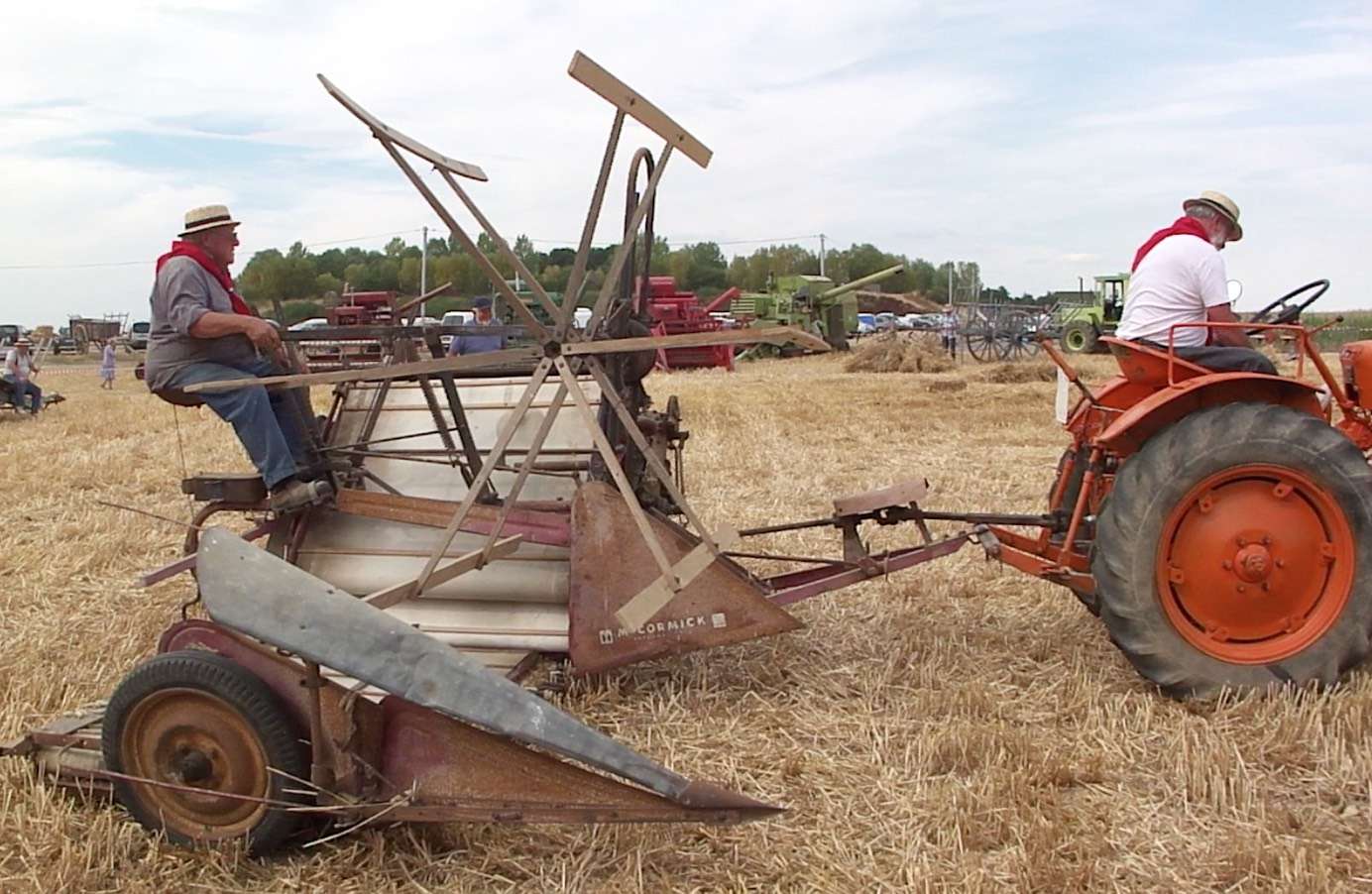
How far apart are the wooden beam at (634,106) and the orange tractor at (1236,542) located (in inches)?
69.0

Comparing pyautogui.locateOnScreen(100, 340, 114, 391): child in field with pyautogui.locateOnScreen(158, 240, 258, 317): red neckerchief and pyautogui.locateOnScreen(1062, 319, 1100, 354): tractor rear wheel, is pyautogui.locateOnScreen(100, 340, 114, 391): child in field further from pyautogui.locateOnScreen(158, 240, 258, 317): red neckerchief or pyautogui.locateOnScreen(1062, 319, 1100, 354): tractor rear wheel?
pyautogui.locateOnScreen(158, 240, 258, 317): red neckerchief

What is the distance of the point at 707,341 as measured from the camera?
368 centimetres

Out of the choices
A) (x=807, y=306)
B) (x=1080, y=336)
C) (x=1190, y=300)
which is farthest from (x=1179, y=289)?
(x=807, y=306)

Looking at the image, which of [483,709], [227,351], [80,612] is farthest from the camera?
[80,612]

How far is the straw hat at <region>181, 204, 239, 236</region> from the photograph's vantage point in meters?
4.80

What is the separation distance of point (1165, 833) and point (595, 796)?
149 cm

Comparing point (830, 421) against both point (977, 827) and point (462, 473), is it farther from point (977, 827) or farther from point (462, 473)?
point (977, 827)

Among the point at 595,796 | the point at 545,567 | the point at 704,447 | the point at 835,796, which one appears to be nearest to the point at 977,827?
the point at 835,796

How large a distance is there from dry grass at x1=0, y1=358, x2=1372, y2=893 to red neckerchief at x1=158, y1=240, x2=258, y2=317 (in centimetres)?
146

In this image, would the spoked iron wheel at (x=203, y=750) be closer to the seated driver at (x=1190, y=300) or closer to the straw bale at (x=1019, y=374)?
the seated driver at (x=1190, y=300)

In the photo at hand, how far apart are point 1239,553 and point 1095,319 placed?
77.4 ft

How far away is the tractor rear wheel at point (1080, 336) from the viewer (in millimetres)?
25500

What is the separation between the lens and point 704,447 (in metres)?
10.9

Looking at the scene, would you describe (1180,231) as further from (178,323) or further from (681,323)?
(681,323)
